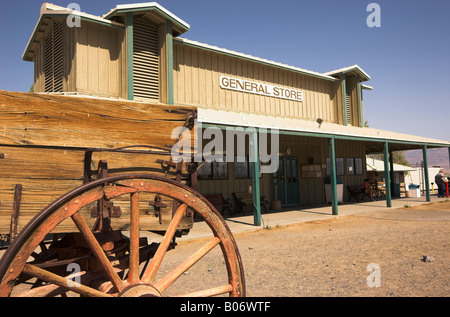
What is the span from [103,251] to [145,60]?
9.51m

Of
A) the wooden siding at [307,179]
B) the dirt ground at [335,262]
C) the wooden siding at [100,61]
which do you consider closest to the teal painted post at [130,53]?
the wooden siding at [100,61]

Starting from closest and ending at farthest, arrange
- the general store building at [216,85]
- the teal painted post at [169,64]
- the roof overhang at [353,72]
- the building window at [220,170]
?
the general store building at [216,85]
the teal painted post at [169,64]
the building window at [220,170]
the roof overhang at [353,72]

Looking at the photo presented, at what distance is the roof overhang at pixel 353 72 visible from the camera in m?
17.4

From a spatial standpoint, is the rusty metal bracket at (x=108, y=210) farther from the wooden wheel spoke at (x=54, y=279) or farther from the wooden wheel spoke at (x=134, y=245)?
the wooden wheel spoke at (x=54, y=279)

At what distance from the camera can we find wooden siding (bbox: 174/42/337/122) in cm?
1182

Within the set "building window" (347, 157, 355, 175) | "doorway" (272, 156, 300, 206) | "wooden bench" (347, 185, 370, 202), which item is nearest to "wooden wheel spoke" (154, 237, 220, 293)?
"doorway" (272, 156, 300, 206)

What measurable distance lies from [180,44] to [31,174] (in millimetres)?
10406

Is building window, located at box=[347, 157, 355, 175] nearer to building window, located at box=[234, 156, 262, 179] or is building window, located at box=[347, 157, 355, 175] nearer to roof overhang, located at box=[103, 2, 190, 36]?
building window, located at box=[234, 156, 262, 179]

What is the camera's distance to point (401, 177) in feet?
95.2

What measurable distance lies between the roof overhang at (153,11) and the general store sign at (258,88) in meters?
2.61

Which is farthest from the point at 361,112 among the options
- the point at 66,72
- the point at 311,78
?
the point at 66,72

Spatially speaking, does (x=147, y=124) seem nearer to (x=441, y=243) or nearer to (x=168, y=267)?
(x=168, y=267)

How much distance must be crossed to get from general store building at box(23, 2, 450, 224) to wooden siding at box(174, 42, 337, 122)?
0.13 feet
